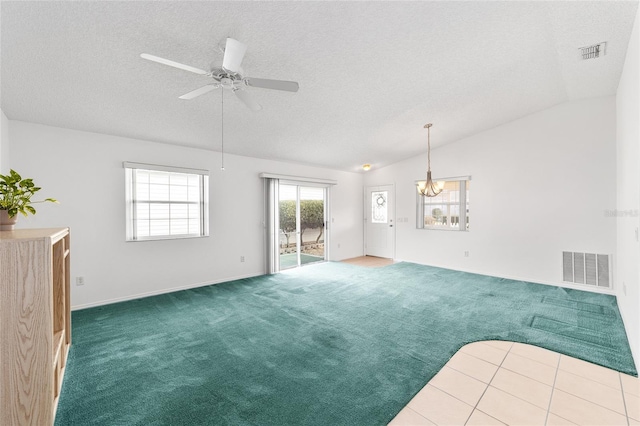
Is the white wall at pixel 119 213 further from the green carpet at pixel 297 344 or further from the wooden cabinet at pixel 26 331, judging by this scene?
the wooden cabinet at pixel 26 331

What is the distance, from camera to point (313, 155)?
233 inches

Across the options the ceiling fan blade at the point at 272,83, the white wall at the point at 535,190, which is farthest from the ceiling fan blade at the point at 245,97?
the white wall at the point at 535,190

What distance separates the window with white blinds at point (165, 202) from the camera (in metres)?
4.20

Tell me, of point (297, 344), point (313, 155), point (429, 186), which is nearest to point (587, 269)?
point (429, 186)

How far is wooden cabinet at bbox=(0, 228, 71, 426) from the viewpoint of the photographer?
149 cm

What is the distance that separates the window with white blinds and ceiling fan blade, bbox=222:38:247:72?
2.94m

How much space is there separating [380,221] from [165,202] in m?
5.18

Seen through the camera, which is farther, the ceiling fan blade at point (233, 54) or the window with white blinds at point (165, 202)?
the window with white blinds at point (165, 202)

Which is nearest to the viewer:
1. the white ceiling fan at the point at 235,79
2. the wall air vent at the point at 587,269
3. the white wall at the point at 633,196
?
the white ceiling fan at the point at 235,79

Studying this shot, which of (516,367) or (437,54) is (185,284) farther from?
(437,54)

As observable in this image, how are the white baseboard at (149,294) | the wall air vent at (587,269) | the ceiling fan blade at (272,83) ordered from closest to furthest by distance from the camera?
the ceiling fan blade at (272,83) < the white baseboard at (149,294) < the wall air vent at (587,269)

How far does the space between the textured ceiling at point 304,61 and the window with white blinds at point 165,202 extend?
544mm

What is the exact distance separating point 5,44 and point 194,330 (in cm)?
302

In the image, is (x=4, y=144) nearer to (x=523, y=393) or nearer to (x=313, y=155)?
(x=313, y=155)
